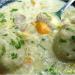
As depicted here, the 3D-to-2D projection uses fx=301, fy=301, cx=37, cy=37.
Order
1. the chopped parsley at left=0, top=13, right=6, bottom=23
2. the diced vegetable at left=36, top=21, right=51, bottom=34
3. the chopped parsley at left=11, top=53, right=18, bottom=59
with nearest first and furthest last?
1. the chopped parsley at left=11, top=53, right=18, bottom=59
2. the diced vegetable at left=36, top=21, right=51, bottom=34
3. the chopped parsley at left=0, top=13, right=6, bottom=23

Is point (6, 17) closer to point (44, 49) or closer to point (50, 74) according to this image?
point (44, 49)

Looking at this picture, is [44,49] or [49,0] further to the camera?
[49,0]

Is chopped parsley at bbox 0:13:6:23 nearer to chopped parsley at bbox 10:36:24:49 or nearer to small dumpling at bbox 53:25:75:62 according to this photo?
chopped parsley at bbox 10:36:24:49

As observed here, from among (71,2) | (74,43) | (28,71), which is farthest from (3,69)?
(71,2)

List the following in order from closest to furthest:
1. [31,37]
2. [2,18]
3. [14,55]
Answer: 1. [14,55]
2. [31,37]
3. [2,18]

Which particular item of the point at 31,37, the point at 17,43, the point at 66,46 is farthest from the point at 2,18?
the point at 66,46

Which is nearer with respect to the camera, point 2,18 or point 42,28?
point 42,28

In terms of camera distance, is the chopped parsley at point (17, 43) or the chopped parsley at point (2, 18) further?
the chopped parsley at point (2, 18)

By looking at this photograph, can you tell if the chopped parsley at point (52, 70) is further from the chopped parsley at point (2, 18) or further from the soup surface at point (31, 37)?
the chopped parsley at point (2, 18)

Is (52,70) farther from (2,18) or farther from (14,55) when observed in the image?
(2,18)

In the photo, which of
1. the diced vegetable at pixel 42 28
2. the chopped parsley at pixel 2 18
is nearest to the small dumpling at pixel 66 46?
the diced vegetable at pixel 42 28

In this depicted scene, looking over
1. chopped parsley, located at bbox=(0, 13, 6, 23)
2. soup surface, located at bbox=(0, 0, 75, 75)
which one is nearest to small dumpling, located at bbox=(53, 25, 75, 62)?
soup surface, located at bbox=(0, 0, 75, 75)
